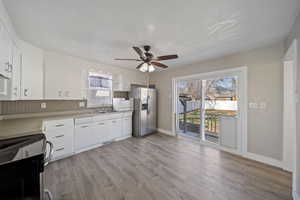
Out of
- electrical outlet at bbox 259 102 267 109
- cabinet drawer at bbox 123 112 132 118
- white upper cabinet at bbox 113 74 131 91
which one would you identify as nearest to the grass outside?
electrical outlet at bbox 259 102 267 109

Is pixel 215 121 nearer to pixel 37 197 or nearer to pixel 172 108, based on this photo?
pixel 172 108

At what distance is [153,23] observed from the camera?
1.86 meters

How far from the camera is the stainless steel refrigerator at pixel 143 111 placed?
14.5ft

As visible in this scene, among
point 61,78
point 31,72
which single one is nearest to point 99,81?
point 61,78

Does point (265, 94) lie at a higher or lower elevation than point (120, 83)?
lower

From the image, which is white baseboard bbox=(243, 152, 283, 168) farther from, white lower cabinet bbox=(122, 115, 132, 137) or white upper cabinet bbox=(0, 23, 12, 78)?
white upper cabinet bbox=(0, 23, 12, 78)

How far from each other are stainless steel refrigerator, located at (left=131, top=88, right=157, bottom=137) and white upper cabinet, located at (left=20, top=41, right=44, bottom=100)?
258 centimetres

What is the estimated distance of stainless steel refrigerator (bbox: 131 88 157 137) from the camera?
14.5 feet

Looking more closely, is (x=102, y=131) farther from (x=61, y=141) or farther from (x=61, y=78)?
(x=61, y=78)

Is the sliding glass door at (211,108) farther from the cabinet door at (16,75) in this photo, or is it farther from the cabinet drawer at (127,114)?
the cabinet door at (16,75)

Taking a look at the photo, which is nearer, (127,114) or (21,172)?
(21,172)

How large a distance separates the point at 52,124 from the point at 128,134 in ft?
7.42

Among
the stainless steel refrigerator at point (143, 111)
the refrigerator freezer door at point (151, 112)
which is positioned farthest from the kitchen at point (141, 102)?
the refrigerator freezer door at point (151, 112)

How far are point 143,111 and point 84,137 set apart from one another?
6.61 ft
